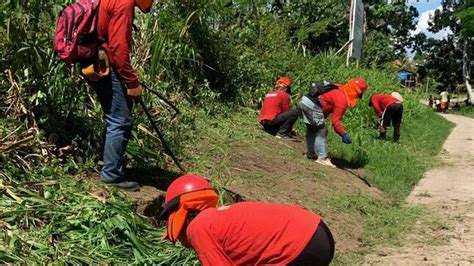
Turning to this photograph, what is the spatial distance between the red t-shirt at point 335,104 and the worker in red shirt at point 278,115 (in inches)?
55.2

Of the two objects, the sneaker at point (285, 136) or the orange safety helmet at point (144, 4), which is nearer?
the orange safety helmet at point (144, 4)

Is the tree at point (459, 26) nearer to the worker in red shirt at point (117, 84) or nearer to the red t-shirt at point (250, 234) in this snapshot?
the worker in red shirt at point (117, 84)

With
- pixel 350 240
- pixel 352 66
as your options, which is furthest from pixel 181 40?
pixel 352 66

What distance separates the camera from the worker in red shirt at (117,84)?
4906mm

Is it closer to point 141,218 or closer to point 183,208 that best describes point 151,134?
point 141,218

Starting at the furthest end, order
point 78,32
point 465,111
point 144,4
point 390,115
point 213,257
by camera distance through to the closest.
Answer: point 465,111
point 390,115
point 144,4
point 78,32
point 213,257

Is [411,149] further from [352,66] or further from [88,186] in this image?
[88,186]

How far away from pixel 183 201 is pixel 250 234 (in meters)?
0.38

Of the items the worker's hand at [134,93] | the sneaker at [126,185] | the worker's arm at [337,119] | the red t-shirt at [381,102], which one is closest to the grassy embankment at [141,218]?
the sneaker at [126,185]

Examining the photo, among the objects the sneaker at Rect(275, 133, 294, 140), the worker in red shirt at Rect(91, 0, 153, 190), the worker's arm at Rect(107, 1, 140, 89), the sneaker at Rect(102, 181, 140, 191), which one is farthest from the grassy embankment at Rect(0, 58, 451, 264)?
the worker's arm at Rect(107, 1, 140, 89)

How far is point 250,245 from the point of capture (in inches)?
119

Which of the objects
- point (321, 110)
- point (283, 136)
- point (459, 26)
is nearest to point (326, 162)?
point (321, 110)

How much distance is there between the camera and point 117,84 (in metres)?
5.11

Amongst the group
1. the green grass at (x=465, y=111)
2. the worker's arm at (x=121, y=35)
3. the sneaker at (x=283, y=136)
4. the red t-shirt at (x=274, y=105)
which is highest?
the worker's arm at (x=121, y=35)
